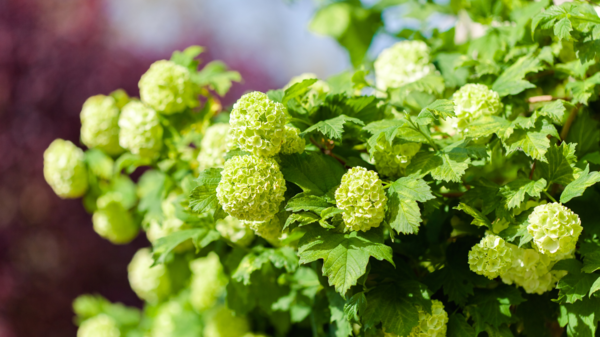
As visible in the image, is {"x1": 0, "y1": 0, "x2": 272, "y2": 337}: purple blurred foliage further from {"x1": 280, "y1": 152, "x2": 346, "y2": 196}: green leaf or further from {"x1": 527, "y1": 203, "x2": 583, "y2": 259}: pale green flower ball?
{"x1": 527, "y1": 203, "x2": 583, "y2": 259}: pale green flower ball

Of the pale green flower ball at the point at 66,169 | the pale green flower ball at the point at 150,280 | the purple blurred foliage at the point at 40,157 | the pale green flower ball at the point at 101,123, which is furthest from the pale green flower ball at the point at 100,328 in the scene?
the purple blurred foliage at the point at 40,157

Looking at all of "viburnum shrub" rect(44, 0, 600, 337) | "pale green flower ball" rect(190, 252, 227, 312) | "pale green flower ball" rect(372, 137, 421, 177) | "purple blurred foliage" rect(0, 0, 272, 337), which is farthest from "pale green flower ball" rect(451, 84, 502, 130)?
"purple blurred foliage" rect(0, 0, 272, 337)

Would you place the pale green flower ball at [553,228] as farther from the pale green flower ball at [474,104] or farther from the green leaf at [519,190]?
the pale green flower ball at [474,104]

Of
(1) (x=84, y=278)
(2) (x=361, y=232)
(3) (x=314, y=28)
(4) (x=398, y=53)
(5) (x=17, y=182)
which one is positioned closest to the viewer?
(2) (x=361, y=232)

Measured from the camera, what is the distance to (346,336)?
0.84 m

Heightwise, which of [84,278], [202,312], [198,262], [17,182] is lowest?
[84,278]

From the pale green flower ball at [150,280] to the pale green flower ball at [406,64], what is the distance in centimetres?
99

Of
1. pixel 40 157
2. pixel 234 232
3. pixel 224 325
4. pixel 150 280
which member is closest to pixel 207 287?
pixel 224 325

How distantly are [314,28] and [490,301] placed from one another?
1.29m

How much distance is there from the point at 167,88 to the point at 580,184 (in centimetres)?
96

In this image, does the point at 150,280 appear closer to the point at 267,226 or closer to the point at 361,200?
the point at 267,226

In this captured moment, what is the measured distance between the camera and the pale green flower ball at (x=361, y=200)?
2.17ft

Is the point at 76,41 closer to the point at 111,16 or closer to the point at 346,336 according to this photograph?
the point at 111,16

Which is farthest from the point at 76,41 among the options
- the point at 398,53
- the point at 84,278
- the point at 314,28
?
the point at 398,53
